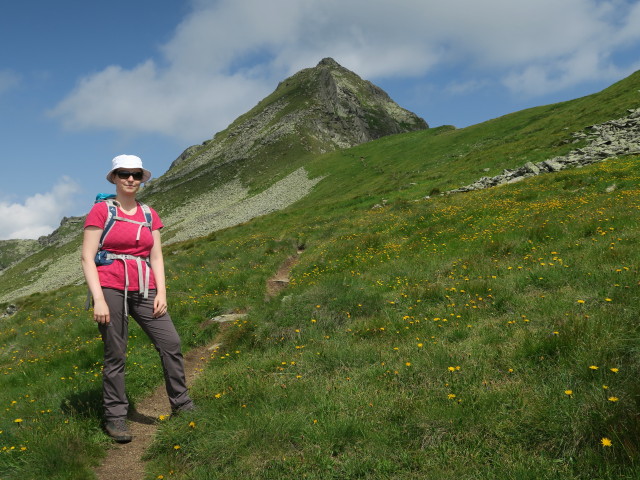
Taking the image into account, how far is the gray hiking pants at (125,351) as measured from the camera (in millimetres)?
5320

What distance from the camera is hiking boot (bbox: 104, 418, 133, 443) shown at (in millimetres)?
5344

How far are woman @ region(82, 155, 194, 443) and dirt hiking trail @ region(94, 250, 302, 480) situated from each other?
222 millimetres

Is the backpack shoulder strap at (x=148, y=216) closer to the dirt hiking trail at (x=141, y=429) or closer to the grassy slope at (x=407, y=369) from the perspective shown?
the grassy slope at (x=407, y=369)

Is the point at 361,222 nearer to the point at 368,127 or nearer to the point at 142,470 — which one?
the point at 142,470

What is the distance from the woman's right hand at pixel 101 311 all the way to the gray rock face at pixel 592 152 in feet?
78.0

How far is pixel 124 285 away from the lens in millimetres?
5281

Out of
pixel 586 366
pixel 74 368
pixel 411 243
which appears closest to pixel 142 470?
pixel 74 368

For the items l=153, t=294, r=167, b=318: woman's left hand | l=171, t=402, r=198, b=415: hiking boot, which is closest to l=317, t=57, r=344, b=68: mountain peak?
l=153, t=294, r=167, b=318: woman's left hand

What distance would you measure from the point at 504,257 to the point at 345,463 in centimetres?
783

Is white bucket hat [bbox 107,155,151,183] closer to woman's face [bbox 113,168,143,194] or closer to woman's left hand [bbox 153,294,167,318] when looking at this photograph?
woman's face [bbox 113,168,143,194]

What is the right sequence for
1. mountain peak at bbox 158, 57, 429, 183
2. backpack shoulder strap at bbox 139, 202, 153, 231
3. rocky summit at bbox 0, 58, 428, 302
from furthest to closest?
mountain peak at bbox 158, 57, 429, 183 → rocky summit at bbox 0, 58, 428, 302 → backpack shoulder strap at bbox 139, 202, 153, 231

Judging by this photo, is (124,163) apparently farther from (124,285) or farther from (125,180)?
(124,285)

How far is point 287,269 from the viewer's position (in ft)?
54.6

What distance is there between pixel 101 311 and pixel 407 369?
4.15 meters
